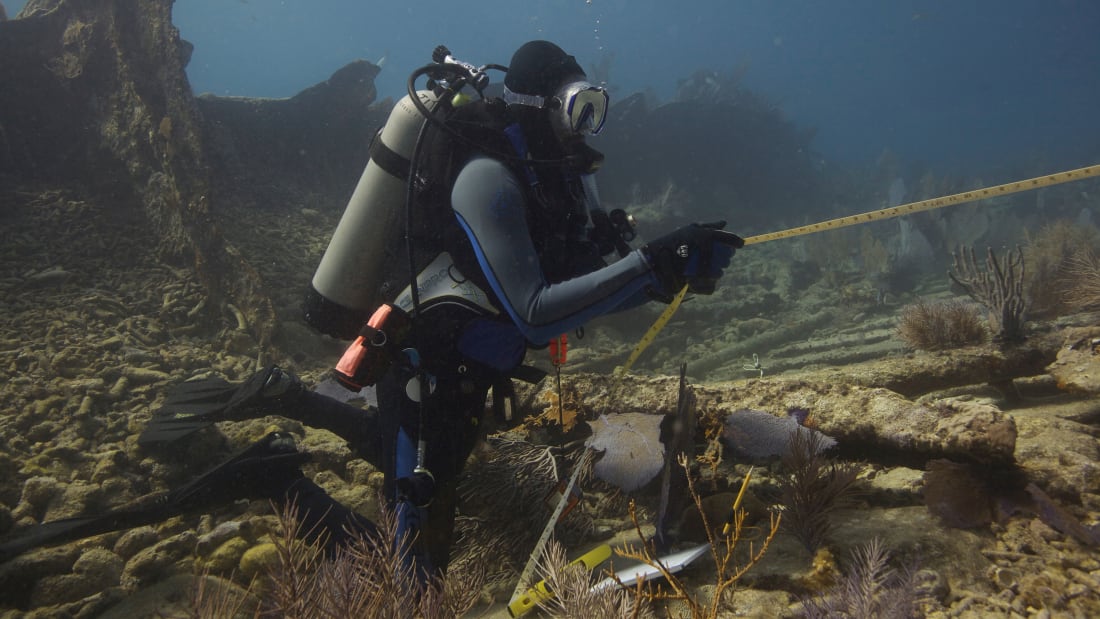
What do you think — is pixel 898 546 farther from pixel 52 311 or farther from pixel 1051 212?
pixel 1051 212

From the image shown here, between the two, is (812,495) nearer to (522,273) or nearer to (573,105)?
(522,273)

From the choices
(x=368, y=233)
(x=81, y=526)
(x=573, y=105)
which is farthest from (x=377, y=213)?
(x=81, y=526)

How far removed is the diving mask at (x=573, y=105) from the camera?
251 cm

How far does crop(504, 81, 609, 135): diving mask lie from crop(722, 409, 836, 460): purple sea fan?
1975 millimetres

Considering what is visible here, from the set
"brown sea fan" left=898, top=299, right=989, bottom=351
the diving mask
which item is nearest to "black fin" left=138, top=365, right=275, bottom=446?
the diving mask

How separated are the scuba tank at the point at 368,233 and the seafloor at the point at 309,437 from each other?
4.60 feet

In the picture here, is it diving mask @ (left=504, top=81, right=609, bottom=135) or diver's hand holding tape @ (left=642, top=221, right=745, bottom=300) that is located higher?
diving mask @ (left=504, top=81, right=609, bottom=135)

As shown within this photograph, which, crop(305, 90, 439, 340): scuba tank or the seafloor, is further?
crop(305, 90, 439, 340): scuba tank

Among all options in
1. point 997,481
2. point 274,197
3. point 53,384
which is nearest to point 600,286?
point 997,481

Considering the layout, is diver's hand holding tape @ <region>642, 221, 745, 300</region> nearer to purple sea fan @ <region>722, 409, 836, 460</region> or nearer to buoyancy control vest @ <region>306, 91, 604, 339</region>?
buoyancy control vest @ <region>306, 91, 604, 339</region>

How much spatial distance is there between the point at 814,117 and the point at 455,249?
97787mm

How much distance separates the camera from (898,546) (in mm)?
1945

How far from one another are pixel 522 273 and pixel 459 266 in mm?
505

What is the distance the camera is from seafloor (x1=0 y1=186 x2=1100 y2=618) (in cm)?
187
